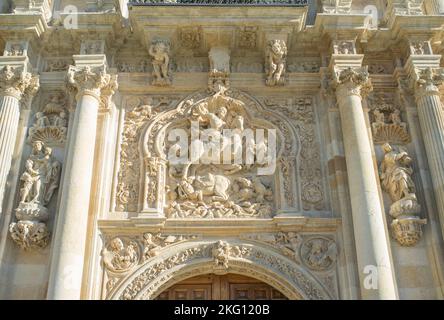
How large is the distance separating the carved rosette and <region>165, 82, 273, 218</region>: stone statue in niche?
2.59 m

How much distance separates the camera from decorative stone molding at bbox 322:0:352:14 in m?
9.60

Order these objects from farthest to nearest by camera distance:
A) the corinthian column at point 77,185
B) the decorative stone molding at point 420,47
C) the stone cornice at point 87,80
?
the decorative stone molding at point 420,47 < the stone cornice at point 87,80 < the corinthian column at point 77,185

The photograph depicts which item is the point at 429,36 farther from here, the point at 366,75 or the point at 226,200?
the point at 226,200

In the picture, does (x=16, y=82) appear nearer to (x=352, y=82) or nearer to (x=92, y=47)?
(x=92, y=47)

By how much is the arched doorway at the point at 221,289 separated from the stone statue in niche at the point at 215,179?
96 centimetres

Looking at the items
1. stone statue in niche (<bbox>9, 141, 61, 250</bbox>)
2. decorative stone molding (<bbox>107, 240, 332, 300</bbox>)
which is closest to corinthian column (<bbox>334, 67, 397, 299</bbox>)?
decorative stone molding (<bbox>107, 240, 332, 300</bbox>)

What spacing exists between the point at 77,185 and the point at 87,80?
1897 mm

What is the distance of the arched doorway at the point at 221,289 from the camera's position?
7.92 m

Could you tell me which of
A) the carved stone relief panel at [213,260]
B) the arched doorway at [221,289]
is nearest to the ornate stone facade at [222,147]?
the carved stone relief panel at [213,260]

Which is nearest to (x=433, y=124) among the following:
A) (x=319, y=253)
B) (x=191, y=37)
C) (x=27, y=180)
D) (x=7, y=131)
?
(x=319, y=253)

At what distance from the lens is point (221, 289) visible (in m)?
7.95

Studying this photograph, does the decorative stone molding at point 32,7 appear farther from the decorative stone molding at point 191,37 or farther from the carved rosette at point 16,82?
the decorative stone molding at point 191,37

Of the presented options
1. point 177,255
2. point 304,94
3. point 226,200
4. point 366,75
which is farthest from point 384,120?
point 177,255

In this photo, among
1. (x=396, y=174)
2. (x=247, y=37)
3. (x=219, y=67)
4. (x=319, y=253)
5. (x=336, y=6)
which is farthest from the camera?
(x=336, y=6)
